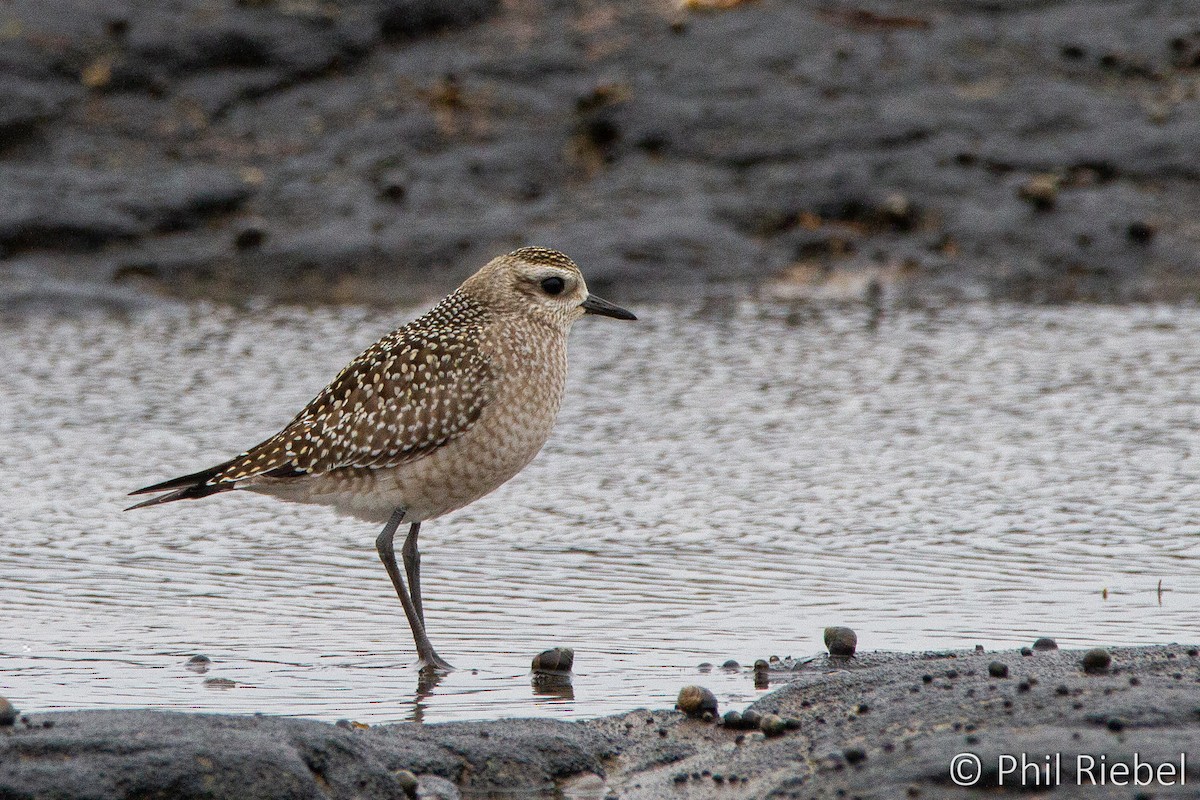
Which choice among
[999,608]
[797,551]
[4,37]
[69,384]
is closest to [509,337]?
[797,551]

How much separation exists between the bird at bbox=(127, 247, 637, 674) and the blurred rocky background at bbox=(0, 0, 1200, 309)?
6988 mm

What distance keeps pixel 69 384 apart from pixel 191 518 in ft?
10.6

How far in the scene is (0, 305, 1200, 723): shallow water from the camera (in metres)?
7.23

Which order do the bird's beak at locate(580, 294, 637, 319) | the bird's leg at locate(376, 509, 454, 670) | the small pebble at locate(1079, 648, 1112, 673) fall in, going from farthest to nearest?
the bird's beak at locate(580, 294, 637, 319) → the bird's leg at locate(376, 509, 454, 670) → the small pebble at locate(1079, 648, 1112, 673)

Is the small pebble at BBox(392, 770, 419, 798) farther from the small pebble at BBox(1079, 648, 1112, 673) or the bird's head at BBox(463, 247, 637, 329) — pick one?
the bird's head at BBox(463, 247, 637, 329)

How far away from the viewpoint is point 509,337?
318 inches

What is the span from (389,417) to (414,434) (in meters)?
0.13

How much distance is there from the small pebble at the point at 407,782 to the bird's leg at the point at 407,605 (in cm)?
176

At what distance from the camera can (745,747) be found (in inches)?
230

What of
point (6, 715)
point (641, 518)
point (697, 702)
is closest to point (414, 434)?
point (641, 518)

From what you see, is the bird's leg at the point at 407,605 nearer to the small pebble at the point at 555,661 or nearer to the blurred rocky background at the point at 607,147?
the small pebble at the point at 555,661

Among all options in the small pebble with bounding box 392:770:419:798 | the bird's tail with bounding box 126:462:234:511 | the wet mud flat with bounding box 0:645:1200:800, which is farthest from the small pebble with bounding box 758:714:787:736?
the bird's tail with bounding box 126:462:234:511

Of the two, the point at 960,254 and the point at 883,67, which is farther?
the point at 883,67

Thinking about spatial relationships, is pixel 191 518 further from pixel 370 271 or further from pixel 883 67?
pixel 883 67
